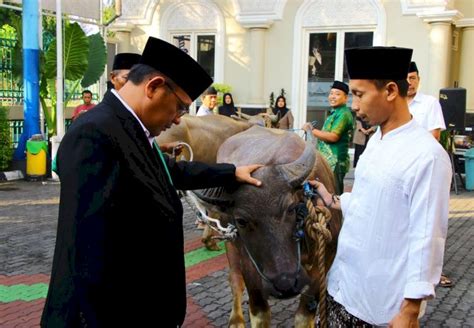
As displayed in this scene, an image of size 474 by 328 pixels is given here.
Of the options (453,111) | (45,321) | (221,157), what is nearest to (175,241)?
(45,321)

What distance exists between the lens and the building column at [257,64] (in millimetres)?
16312

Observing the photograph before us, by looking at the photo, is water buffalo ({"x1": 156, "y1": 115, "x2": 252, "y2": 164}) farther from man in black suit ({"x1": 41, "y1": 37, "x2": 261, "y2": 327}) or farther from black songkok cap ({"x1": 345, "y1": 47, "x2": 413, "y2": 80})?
man in black suit ({"x1": 41, "y1": 37, "x2": 261, "y2": 327})

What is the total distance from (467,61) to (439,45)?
1.54 meters

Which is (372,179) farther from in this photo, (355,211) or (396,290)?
(396,290)

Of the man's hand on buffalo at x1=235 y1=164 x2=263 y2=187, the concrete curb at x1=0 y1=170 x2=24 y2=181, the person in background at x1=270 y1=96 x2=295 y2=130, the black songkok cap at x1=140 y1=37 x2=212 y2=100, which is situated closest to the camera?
the black songkok cap at x1=140 y1=37 x2=212 y2=100

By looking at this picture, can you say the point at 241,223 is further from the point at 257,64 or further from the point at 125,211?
the point at 257,64

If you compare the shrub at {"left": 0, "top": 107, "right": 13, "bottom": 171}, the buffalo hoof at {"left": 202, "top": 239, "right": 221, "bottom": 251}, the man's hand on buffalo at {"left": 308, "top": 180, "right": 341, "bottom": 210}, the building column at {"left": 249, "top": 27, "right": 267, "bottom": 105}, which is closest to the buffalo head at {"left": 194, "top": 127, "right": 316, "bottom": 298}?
the man's hand on buffalo at {"left": 308, "top": 180, "right": 341, "bottom": 210}

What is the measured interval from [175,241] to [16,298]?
4.11 meters

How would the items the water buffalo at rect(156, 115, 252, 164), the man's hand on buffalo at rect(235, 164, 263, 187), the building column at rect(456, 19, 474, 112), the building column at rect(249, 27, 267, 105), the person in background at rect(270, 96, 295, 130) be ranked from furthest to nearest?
the building column at rect(249, 27, 267, 105), the building column at rect(456, 19, 474, 112), the person in background at rect(270, 96, 295, 130), the water buffalo at rect(156, 115, 252, 164), the man's hand on buffalo at rect(235, 164, 263, 187)

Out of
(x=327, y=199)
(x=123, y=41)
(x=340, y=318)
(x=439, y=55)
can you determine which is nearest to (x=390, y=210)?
(x=340, y=318)

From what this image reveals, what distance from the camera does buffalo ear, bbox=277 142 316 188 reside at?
3.76 meters

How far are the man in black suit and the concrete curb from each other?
11772mm

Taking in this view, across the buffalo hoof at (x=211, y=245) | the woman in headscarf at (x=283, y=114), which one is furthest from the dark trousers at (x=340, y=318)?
the woman in headscarf at (x=283, y=114)

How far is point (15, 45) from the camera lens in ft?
45.9
